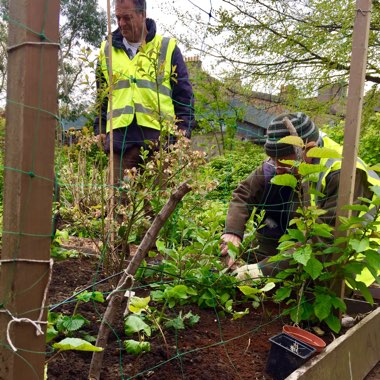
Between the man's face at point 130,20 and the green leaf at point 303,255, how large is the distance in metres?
2.10

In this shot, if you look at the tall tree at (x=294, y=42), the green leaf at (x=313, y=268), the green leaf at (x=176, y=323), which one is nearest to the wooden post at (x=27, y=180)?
the green leaf at (x=176, y=323)

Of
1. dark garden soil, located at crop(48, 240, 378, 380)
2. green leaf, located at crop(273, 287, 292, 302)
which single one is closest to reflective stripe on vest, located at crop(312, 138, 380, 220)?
green leaf, located at crop(273, 287, 292, 302)

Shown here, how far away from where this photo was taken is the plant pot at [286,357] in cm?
206

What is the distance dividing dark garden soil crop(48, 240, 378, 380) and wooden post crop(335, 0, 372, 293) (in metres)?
0.61

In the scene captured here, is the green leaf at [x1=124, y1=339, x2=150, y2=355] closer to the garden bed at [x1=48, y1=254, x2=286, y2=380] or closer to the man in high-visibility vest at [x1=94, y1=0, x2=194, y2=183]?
the garden bed at [x1=48, y1=254, x2=286, y2=380]

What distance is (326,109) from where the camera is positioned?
8.80 metres

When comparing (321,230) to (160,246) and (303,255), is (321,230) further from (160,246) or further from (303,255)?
(160,246)

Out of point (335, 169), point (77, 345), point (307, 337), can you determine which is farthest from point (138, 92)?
point (77, 345)

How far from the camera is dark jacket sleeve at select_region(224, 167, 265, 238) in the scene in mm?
3314

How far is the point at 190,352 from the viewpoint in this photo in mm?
2137

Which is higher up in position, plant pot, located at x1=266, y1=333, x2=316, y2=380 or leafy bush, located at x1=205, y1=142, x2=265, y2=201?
leafy bush, located at x1=205, y1=142, x2=265, y2=201

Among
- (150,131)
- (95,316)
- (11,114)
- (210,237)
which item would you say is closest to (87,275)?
(95,316)

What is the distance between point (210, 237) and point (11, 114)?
1.65 metres

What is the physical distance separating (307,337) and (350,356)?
432 millimetres
